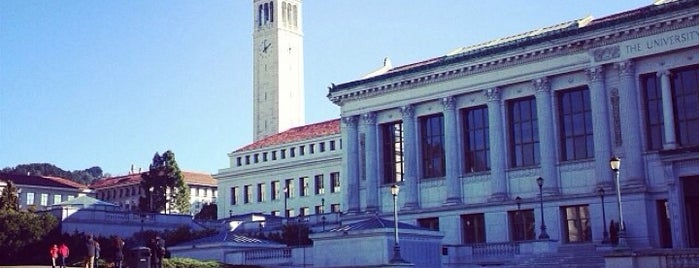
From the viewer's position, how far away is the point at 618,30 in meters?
50.8

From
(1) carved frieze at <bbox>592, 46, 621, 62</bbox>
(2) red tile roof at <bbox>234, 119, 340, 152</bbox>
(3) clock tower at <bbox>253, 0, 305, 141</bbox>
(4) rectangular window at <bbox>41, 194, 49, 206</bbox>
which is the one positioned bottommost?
(4) rectangular window at <bbox>41, 194, 49, 206</bbox>

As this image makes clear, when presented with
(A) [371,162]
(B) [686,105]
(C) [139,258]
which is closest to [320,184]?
(A) [371,162]

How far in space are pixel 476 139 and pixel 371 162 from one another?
8.94 meters

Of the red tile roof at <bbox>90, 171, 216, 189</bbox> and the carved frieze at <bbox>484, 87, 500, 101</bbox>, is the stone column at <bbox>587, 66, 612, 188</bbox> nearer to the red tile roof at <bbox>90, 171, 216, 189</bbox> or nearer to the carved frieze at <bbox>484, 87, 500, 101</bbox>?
the carved frieze at <bbox>484, 87, 500, 101</bbox>

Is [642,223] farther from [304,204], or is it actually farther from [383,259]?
[304,204]

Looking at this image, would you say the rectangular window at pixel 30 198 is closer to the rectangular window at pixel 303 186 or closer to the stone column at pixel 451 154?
the rectangular window at pixel 303 186

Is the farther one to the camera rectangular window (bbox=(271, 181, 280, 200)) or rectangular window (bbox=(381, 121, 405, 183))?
rectangular window (bbox=(271, 181, 280, 200))

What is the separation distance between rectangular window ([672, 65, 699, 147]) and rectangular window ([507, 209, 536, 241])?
10606 mm

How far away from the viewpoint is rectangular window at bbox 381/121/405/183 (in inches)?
2510

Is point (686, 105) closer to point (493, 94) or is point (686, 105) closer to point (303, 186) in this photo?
point (493, 94)

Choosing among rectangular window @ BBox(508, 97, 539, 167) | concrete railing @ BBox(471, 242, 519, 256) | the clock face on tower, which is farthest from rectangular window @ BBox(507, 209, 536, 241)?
the clock face on tower

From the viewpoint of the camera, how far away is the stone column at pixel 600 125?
5094 centimetres

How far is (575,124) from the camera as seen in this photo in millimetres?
54094

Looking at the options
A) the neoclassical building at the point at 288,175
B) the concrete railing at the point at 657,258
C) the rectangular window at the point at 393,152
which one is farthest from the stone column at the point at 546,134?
the neoclassical building at the point at 288,175
